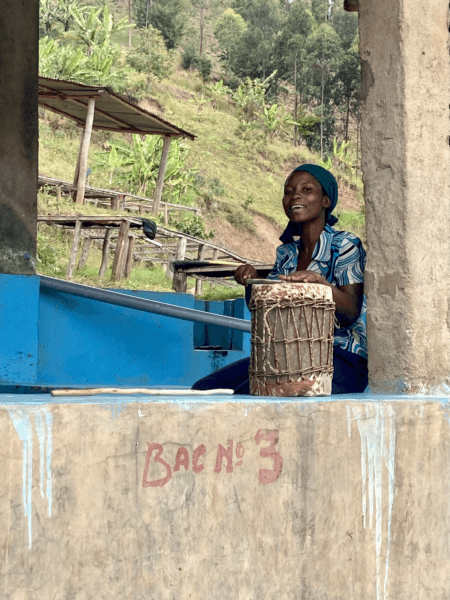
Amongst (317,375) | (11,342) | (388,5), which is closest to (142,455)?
(317,375)

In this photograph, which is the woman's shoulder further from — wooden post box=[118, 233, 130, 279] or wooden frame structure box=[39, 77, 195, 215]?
wooden post box=[118, 233, 130, 279]

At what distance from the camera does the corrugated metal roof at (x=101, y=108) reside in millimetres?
9768

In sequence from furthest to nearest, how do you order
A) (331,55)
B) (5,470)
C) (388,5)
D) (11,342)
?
(331,55) → (11,342) → (388,5) → (5,470)

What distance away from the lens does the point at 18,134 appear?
4.41 metres

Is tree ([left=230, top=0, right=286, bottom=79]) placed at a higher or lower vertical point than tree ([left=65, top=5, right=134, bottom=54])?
higher

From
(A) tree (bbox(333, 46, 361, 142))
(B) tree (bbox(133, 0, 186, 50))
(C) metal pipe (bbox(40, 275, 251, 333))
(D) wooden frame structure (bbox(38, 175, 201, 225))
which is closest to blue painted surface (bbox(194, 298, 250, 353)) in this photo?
(C) metal pipe (bbox(40, 275, 251, 333))

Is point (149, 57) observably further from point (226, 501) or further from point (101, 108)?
point (226, 501)

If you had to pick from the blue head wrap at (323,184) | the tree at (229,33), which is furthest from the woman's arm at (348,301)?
the tree at (229,33)

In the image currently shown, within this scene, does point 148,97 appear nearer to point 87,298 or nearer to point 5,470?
point 87,298

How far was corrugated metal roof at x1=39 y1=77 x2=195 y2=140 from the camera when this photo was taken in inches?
385

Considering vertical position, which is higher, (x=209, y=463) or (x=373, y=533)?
(x=209, y=463)

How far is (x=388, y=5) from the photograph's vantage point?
9.51 ft

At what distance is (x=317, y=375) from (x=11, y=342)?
2256 mm

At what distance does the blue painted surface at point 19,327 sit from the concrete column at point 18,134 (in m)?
0.09
